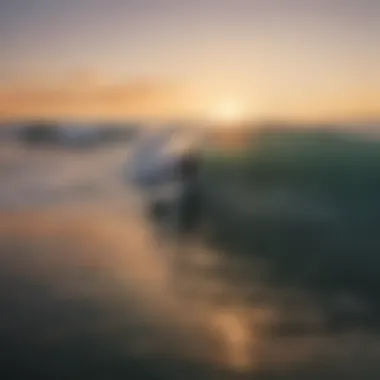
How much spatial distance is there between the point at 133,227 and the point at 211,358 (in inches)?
9.5

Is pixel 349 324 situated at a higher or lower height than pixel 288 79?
lower

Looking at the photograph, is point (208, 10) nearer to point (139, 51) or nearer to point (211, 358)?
point (139, 51)

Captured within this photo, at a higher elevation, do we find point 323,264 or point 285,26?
point 285,26

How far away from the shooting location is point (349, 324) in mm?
905

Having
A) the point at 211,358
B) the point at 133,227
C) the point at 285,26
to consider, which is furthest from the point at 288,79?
the point at 211,358

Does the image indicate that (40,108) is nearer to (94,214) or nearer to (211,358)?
(94,214)

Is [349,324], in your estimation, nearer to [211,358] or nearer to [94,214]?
[211,358]

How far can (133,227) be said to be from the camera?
0.94m

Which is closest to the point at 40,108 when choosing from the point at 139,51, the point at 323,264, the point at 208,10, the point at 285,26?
the point at 139,51

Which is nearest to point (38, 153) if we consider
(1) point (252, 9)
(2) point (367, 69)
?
(1) point (252, 9)

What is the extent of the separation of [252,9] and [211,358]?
566mm

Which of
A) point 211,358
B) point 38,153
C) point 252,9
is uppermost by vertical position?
point 252,9

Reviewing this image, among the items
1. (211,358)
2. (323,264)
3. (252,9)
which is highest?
(252,9)

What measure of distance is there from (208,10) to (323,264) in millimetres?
453
